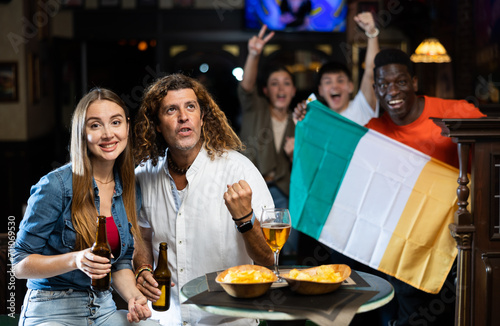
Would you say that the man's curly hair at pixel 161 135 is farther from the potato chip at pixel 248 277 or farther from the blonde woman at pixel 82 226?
the potato chip at pixel 248 277

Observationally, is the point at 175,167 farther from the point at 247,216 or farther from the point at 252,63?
the point at 252,63

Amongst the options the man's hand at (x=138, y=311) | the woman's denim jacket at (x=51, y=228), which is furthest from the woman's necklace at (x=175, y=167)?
the man's hand at (x=138, y=311)

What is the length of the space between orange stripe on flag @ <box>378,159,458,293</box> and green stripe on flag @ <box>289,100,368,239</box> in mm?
449

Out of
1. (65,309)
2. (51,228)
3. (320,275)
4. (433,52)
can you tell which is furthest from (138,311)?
(433,52)

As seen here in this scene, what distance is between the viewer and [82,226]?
2092 mm

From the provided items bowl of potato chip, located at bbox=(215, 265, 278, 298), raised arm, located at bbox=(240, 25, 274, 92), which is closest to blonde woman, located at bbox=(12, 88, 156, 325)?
bowl of potato chip, located at bbox=(215, 265, 278, 298)

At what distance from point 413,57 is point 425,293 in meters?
4.83

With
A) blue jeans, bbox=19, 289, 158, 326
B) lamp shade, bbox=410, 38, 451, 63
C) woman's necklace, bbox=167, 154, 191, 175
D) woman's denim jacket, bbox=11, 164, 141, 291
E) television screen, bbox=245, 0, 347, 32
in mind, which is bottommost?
Answer: blue jeans, bbox=19, 289, 158, 326

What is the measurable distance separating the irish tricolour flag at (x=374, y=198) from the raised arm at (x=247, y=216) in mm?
1025

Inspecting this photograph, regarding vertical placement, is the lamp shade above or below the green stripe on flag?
above

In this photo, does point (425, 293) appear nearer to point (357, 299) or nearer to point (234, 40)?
point (357, 299)

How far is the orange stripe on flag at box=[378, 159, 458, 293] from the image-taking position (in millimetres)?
2885

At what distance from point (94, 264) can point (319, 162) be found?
70.0 inches

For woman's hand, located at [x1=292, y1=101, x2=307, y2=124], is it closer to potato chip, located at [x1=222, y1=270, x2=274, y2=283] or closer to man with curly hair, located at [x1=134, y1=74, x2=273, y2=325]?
man with curly hair, located at [x1=134, y1=74, x2=273, y2=325]
